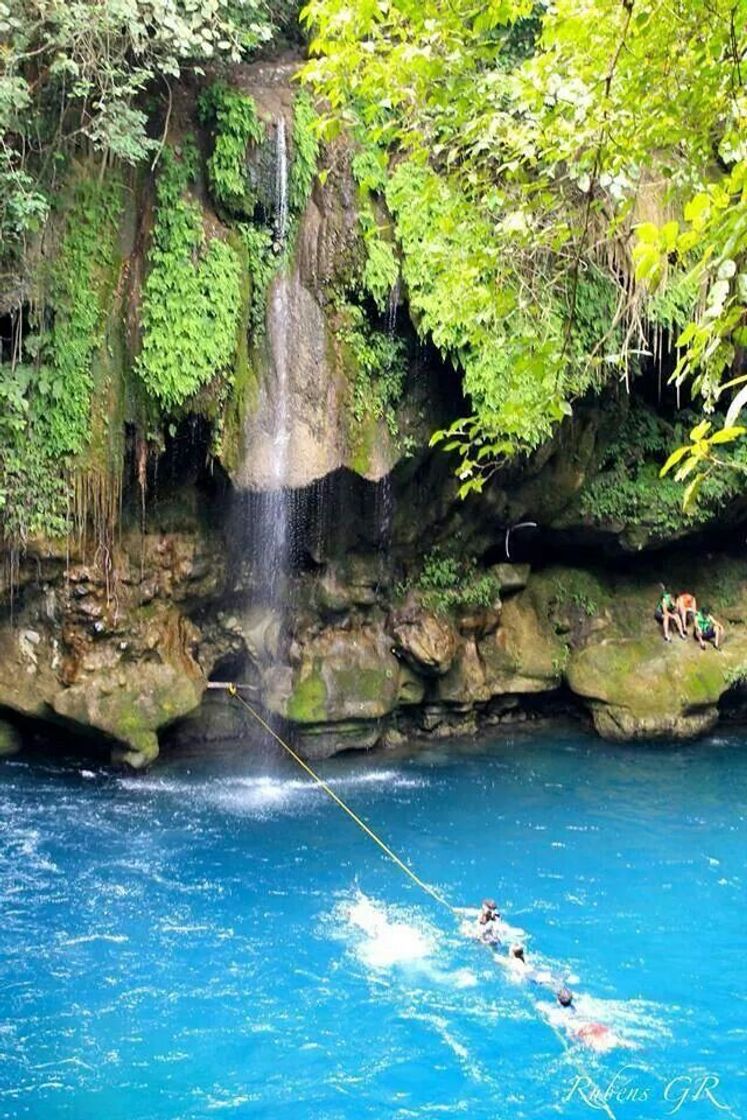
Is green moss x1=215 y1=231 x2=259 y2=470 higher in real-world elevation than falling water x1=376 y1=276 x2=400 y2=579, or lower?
higher

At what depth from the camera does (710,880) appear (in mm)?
8852

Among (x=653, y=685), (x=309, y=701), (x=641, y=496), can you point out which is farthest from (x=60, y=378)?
(x=653, y=685)

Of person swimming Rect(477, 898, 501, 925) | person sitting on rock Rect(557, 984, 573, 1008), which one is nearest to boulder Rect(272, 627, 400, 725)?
person swimming Rect(477, 898, 501, 925)

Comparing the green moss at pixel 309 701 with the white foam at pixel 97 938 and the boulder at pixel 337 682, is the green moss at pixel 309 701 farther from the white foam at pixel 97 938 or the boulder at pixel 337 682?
the white foam at pixel 97 938

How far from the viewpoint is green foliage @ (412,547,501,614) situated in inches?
525

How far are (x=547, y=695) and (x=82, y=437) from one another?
7.64 metres

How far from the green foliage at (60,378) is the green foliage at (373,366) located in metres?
2.81

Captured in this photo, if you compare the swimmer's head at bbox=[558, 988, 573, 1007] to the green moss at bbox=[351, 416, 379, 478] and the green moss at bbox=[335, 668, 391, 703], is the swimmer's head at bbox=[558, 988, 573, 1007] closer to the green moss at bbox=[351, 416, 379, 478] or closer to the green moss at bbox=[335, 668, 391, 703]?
the green moss at bbox=[335, 668, 391, 703]

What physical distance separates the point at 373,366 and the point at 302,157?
2537 mm

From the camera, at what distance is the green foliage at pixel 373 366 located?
38.2 ft

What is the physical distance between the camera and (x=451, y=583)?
1350 cm

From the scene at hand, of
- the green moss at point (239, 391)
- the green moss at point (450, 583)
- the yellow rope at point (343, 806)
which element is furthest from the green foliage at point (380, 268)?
the yellow rope at point (343, 806)

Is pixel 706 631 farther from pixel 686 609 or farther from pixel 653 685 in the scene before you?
pixel 653 685

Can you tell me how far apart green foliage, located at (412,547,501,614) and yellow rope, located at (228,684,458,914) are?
271 centimetres
